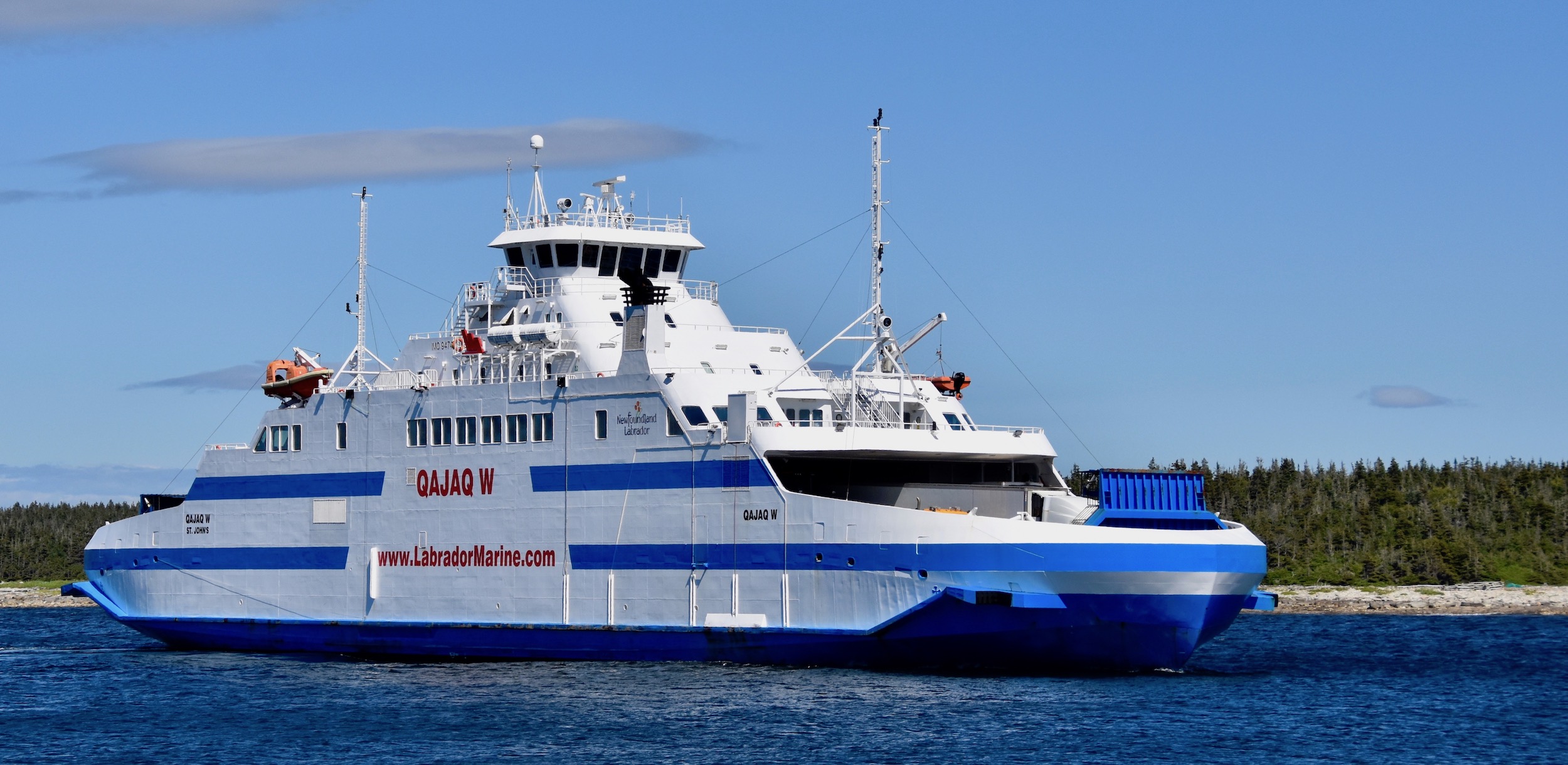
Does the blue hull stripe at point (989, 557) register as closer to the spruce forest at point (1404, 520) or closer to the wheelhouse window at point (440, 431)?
the wheelhouse window at point (440, 431)

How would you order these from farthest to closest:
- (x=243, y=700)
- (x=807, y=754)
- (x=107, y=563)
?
(x=107, y=563), (x=243, y=700), (x=807, y=754)

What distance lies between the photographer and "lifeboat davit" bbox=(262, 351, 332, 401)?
137ft

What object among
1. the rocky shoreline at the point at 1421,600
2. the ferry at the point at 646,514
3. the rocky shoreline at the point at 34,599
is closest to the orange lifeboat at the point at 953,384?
the ferry at the point at 646,514

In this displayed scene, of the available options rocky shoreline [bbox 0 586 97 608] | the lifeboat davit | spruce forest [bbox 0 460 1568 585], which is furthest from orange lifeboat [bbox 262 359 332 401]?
rocky shoreline [bbox 0 586 97 608]

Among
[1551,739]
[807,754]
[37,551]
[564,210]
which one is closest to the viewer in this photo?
[807,754]

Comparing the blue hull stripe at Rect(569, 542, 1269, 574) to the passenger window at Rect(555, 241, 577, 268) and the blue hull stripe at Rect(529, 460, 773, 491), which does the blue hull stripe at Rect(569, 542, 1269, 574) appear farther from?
the passenger window at Rect(555, 241, 577, 268)

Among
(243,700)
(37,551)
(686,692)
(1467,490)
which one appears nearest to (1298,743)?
(686,692)

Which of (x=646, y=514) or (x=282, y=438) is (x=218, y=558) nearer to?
(x=282, y=438)

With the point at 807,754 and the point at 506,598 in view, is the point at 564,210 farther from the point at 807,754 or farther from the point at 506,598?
the point at 807,754

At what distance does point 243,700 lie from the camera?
34.1 m

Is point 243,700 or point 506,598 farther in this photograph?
point 506,598

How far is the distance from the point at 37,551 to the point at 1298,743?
3960 inches

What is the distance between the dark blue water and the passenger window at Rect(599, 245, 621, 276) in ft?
29.1

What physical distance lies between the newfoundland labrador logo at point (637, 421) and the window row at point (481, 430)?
1.96 metres
